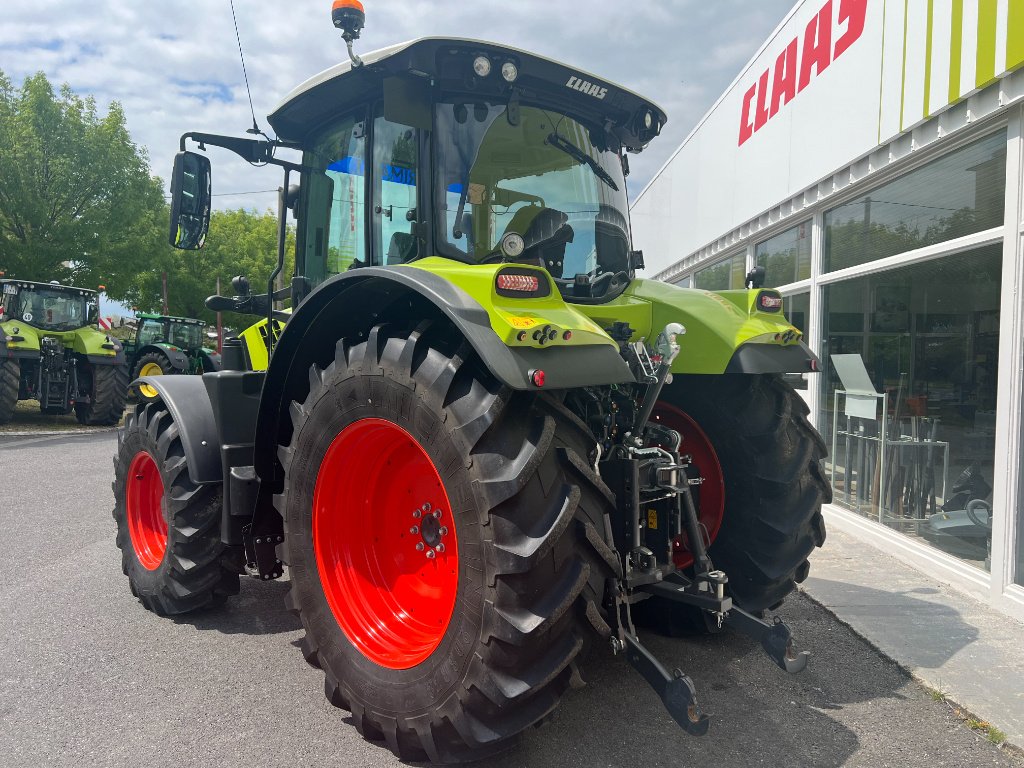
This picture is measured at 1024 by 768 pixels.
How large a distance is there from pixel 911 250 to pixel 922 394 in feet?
3.42

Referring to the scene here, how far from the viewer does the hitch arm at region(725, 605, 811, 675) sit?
271 centimetres

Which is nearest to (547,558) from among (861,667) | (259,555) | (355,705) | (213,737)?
(355,705)

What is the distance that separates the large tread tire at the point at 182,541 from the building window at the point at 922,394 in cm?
447

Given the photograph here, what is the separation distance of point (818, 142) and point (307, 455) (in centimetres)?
557

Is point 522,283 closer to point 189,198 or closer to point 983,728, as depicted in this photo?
point 189,198

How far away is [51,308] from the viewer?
13922 millimetres

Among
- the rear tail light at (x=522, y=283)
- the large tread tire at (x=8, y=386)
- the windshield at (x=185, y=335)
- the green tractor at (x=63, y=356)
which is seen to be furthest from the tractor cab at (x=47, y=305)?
the rear tail light at (x=522, y=283)

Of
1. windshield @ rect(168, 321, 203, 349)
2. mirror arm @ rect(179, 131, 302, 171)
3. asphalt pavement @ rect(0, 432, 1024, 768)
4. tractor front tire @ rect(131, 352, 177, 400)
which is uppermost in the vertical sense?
mirror arm @ rect(179, 131, 302, 171)

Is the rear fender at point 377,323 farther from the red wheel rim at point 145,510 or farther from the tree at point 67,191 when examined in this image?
the tree at point 67,191

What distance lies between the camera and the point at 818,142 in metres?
6.52

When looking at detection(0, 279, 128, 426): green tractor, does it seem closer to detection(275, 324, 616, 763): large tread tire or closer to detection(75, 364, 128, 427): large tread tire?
detection(75, 364, 128, 427): large tread tire

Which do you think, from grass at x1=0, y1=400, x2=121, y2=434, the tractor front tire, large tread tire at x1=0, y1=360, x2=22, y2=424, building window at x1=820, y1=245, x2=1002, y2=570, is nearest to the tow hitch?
building window at x1=820, y1=245, x2=1002, y2=570

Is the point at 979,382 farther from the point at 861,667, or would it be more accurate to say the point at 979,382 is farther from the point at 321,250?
the point at 321,250

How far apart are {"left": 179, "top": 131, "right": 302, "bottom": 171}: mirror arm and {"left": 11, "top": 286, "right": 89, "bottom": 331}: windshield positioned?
1246cm
